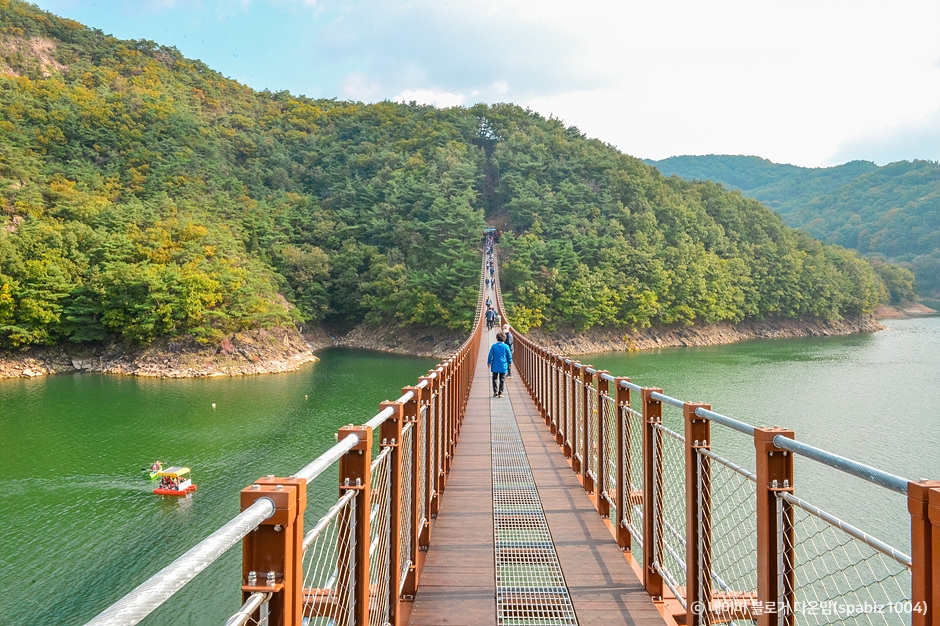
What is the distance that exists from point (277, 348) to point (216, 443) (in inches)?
553

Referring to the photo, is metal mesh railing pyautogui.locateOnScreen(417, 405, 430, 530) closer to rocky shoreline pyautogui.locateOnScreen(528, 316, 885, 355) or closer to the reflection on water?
the reflection on water

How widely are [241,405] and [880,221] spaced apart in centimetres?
9357

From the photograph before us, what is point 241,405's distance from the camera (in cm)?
1777

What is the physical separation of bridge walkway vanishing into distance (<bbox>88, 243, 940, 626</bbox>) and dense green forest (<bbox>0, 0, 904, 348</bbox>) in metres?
24.2

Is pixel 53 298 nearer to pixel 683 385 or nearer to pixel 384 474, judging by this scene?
pixel 683 385

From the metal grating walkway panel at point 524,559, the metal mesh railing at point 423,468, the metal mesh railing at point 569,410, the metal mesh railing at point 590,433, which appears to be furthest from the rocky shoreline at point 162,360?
the metal mesh railing at point 423,468

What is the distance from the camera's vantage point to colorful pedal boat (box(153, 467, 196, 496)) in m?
9.96

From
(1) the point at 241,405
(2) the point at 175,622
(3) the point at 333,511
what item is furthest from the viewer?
(1) the point at 241,405

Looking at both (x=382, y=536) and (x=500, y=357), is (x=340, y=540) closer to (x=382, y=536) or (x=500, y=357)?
(x=382, y=536)

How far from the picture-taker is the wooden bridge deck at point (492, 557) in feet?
8.64

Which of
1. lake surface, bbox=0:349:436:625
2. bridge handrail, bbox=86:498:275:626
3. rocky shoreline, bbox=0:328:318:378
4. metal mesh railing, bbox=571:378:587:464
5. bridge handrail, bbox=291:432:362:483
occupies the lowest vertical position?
lake surface, bbox=0:349:436:625

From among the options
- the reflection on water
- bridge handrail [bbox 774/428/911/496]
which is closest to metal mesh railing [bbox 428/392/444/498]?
bridge handrail [bbox 774/428/911/496]

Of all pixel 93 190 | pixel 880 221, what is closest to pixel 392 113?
pixel 93 190

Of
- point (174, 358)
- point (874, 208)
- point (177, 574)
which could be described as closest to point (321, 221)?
point (174, 358)
